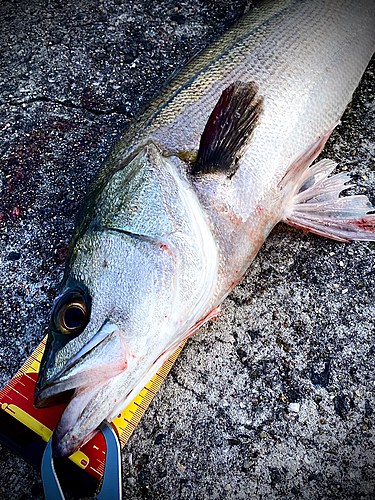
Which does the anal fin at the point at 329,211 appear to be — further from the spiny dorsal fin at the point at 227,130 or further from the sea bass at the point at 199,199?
the spiny dorsal fin at the point at 227,130

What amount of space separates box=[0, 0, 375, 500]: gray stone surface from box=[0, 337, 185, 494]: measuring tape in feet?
0.24

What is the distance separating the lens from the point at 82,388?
5.11 feet

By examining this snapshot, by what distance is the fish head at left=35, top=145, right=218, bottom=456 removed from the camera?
61.1 inches

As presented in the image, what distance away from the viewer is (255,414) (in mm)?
2061

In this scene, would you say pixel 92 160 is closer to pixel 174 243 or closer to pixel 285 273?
pixel 174 243

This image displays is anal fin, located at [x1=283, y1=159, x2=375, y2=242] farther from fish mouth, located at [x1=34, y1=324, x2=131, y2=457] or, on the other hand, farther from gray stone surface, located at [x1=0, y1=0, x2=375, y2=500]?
fish mouth, located at [x1=34, y1=324, x2=131, y2=457]

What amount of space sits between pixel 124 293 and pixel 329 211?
4.71ft

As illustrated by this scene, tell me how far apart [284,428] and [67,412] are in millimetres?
1093

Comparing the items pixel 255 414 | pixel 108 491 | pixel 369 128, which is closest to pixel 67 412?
pixel 108 491

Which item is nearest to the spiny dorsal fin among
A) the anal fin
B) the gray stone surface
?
the anal fin

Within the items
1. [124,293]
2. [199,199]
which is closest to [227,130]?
[199,199]

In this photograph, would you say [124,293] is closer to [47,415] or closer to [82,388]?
[82,388]

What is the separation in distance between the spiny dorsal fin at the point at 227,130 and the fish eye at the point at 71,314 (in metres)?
0.86

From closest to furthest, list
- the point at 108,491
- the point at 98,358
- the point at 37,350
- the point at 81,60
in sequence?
the point at 98,358, the point at 108,491, the point at 37,350, the point at 81,60
